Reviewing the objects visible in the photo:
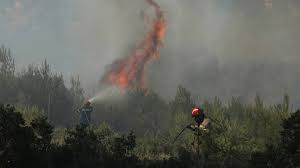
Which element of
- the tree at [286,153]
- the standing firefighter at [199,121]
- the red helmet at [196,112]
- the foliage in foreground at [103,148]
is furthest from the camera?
the tree at [286,153]

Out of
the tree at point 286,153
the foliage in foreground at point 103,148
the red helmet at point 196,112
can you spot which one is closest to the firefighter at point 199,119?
the red helmet at point 196,112

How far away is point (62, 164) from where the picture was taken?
2803cm

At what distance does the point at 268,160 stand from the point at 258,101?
31.1 m

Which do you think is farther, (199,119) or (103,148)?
(103,148)

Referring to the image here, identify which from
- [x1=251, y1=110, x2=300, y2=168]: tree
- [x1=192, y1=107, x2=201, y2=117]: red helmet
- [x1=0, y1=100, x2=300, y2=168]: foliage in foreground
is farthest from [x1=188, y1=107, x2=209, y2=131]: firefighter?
[x1=251, y1=110, x2=300, y2=168]: tree

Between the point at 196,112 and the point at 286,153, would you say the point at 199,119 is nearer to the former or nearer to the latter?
the point at 196,112

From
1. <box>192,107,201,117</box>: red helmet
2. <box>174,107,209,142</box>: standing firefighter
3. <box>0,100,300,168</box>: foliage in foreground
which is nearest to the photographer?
<box>192,107,201,117</box>: red helmet

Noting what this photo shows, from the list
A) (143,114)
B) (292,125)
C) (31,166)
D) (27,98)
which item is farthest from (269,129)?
(27,98)

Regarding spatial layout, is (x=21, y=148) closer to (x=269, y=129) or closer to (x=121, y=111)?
(x=269, y=129)

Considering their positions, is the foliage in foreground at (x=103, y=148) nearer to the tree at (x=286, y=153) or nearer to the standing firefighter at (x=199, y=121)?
the tree at (x=286, y=153)

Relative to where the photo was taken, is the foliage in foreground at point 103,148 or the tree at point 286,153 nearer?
the foliage in foreground at point 103,148

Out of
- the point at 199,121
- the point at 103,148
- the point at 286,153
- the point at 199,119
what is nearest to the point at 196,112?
the point at 199,119

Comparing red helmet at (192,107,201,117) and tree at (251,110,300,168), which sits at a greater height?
red helmet at (192,107,201,117)

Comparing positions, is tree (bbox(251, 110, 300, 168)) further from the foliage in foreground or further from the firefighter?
the firefighter
